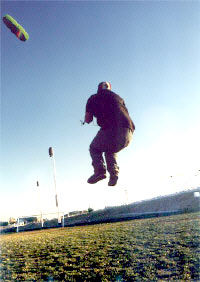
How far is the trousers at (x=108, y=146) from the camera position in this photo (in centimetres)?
333

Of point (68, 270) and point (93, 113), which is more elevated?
point (93, 113)

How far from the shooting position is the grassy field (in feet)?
17.8

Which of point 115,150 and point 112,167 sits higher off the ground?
point 115,150

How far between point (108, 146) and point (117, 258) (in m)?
4.29

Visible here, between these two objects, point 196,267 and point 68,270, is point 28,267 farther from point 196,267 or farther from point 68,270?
point 196,267

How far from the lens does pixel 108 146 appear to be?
343 cm

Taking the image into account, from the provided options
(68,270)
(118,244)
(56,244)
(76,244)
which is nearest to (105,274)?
(68,270)

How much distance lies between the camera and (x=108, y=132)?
3332mm

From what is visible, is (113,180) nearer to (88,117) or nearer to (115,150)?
(115,150)

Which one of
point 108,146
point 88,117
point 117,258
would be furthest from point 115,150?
point 117,258

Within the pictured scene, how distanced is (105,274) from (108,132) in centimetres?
399

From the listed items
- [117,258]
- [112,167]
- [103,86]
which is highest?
[103,86]

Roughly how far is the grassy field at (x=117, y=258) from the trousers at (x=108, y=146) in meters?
3.23

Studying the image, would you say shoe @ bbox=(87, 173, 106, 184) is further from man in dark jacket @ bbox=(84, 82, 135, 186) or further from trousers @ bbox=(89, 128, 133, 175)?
man in dark jacket @ bbox=(84, 82, 135, 186)
